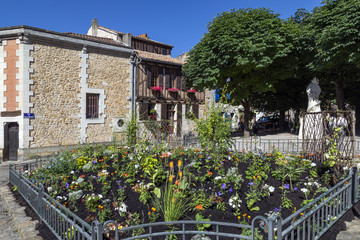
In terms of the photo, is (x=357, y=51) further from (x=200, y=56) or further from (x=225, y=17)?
(x=200, y=56)

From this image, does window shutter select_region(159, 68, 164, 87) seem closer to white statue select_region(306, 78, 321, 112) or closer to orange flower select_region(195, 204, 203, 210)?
white statue select_region(306, 78, 321, 112)

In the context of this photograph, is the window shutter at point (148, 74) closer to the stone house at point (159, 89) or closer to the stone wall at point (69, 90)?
the stone house at point (159, 89)

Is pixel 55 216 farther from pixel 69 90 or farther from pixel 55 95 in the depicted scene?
pixel 69 90

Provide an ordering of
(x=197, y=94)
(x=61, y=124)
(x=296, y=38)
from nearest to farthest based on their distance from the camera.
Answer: (x=61, y=124) < (x=296, y=38) < (x=197, y=94)

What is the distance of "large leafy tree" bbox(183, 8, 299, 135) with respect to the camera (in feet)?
43.0

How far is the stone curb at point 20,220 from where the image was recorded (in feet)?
12.3

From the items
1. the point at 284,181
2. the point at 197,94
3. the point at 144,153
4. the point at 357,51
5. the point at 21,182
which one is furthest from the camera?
the point at 197,94

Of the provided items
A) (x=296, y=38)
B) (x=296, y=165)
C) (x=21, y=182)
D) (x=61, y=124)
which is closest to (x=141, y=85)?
(x=61, y=124)

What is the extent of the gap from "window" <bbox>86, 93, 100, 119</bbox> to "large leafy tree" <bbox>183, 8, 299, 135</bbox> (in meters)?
6.15

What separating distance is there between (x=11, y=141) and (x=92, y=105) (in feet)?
14.3

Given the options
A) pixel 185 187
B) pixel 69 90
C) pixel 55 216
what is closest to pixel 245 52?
pixel 69 90

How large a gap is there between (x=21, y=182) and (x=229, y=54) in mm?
11933

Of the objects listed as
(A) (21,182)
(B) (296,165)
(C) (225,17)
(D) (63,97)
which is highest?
(C) (225,17)

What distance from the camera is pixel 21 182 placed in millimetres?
5578
